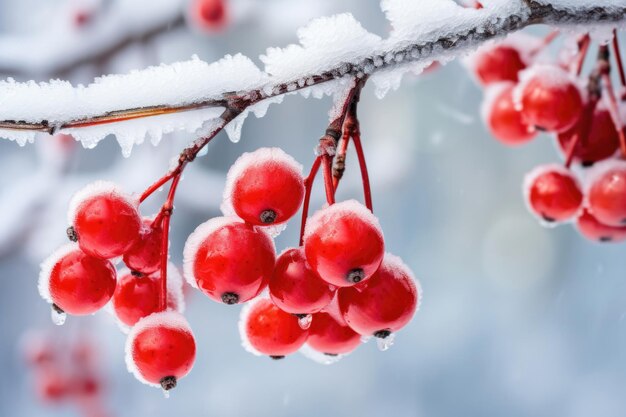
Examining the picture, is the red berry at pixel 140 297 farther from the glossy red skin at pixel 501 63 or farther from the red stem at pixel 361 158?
the glossy red skin at pixel 501 63

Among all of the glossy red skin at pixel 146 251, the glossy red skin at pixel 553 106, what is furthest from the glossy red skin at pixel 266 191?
the glossy red skin at pixel 553 106

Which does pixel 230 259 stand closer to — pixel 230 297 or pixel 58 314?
pixel 230 297

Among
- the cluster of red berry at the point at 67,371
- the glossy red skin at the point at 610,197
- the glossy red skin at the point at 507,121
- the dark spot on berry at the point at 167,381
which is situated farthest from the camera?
the cluster of red berry at the point at 67,371

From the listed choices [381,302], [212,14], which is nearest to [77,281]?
[381,302]

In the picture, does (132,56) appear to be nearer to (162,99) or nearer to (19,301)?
(162,99)

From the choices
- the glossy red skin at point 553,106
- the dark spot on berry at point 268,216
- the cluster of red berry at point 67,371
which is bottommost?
the cluster of red berry at point 67,371

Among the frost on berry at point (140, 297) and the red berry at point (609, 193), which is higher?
the red berry at point (609, 193)

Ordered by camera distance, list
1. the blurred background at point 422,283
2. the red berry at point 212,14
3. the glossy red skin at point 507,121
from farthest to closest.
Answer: the blurred background at point 422,283, the red berry at point 212,14, the glossy red skin at point 507,121
